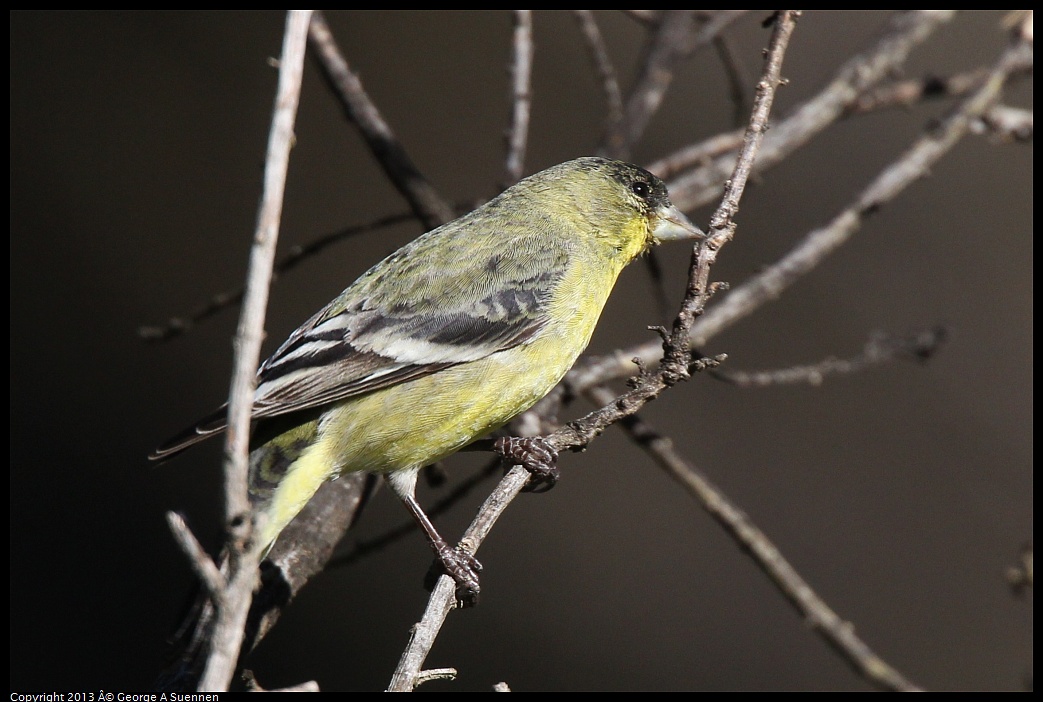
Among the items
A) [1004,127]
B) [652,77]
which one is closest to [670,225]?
[652,77]

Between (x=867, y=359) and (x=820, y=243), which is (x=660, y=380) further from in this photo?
(x=867, y=359)

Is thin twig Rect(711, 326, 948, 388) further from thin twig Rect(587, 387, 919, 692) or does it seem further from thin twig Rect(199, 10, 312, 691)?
thin twig Rect(199, 10, 312, 691)

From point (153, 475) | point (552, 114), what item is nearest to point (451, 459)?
point (153, 475)

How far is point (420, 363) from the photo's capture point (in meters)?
3.28

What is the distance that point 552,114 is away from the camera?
6641mm

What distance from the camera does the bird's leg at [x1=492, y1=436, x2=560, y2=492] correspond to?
325 centimetres

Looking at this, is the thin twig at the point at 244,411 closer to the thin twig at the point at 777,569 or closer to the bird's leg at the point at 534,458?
the bird's leg at the point at 534,458

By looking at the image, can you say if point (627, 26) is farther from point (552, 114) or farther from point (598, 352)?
point (598, 352)

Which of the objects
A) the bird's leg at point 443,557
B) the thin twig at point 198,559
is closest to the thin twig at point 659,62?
the bird's leg at point 443,557

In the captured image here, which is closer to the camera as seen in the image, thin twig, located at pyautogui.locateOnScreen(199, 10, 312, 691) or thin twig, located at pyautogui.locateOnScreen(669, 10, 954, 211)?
thin twig, located at pyautogui.locateOnScreen(199, 10, 312, 691)

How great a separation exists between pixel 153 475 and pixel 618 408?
3.75 m

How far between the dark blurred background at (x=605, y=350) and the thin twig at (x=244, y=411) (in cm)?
398

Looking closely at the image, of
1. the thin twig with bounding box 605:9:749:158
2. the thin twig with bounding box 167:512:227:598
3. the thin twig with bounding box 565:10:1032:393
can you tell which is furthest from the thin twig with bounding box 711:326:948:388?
the thin twig with bounding box 167:512:227:598

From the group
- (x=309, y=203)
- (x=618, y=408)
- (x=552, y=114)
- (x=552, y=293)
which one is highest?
(x=309, y=203)
